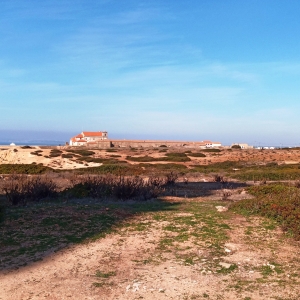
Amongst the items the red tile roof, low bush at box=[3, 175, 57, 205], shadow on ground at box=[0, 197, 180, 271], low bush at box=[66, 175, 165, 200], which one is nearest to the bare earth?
shadow on ground at box=[0, 197, 180, 271]

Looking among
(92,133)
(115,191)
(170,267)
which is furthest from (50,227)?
→ (92,133)

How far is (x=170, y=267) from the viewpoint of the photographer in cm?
624

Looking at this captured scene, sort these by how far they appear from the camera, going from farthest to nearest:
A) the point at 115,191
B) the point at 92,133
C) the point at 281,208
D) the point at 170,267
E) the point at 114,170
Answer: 1. the point at 92,133
2. the point at 114,170
3. the point at 115,191
4. the point at 281,208
5. the point at 170,267

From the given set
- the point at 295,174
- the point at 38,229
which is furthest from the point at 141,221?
the point at 295,174

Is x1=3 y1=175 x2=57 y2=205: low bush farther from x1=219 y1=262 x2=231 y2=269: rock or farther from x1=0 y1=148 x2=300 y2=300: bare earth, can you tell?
x1=219 y1=262 x2=231 y2=269: rock

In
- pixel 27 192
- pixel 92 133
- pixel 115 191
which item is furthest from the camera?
pixel 92 133

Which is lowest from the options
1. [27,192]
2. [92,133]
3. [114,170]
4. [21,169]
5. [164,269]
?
[21,169]

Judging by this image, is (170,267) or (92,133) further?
(92,133)

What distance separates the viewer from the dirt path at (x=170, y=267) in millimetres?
5246

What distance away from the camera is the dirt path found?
207 inches

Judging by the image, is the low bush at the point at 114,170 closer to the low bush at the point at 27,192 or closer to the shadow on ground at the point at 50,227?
the low bush at the point at 27,192

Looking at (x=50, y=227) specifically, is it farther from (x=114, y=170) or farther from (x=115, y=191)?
(x=114, y=170)

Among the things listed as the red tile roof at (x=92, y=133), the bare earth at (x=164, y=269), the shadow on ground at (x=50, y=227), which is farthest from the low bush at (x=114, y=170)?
the red tile roof at (x=92, y=133)

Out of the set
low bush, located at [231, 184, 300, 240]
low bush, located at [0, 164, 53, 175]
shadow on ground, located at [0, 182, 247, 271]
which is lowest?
low bush, located at [0, 164, 53, 175]
